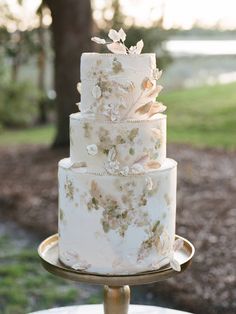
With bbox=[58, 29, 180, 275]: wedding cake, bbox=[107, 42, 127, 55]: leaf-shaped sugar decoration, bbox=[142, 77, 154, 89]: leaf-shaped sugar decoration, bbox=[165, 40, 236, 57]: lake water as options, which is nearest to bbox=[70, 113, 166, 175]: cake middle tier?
bbox=[58, 29, 180, 275]: wedding cake

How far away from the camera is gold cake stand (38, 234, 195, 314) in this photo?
1.91 metres

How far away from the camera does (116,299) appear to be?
A: 80.7 inches

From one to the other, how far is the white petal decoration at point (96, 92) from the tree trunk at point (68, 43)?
5.82m

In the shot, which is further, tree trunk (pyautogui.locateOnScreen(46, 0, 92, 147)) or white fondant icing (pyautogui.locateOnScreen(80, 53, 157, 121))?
tree trunk (pyautogui.locateOnScreen(46, 0, 92, 147))

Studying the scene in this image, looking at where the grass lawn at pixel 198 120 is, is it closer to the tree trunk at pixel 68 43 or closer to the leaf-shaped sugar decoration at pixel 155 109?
the tree trunk at pixel 68 43

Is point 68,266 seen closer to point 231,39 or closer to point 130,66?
point 130,66

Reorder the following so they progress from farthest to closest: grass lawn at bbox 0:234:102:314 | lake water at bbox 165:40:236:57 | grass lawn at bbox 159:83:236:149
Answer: lake water at bbox 165:40:236:57, grass lawn at bbox 159:83:236:149, grass lawn at bbox 0:234:102:314

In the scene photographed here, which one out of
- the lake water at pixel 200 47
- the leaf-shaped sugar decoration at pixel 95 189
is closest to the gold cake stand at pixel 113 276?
the leaf-shaped sugar decoration at pixel 95 189

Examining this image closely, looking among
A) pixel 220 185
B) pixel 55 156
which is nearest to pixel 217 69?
pixel 55 156

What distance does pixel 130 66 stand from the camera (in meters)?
1.91

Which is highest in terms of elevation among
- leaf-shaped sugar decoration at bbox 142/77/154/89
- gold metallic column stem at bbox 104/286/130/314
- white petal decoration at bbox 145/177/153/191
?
leaf-shaped sugar decoration at bbox 142/77/154/89

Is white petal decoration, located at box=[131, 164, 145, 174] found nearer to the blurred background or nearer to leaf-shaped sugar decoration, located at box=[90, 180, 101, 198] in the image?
leaf-shaped sugar decoration, located at box=[90, 180, 101, 198]

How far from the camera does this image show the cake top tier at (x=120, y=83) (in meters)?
1.90

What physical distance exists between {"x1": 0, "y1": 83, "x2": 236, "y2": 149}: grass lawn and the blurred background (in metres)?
0.02
